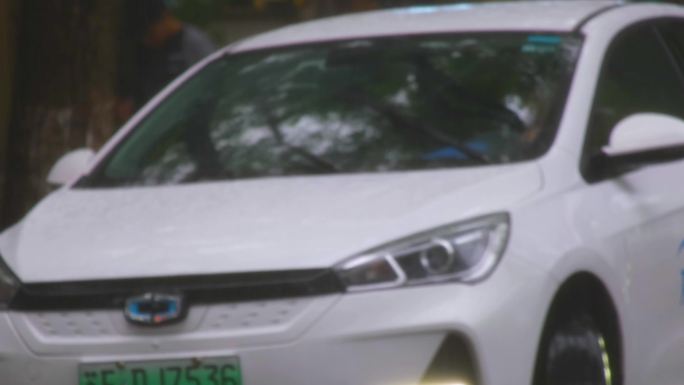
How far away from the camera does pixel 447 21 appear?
8062 millimetres

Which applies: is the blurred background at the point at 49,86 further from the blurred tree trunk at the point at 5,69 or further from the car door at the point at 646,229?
the car door at the point at 646,229

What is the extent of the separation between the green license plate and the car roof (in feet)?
6.49

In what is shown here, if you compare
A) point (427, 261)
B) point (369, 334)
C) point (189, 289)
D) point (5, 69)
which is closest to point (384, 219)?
point (427, 261)

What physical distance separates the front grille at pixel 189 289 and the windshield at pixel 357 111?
0.88 meters

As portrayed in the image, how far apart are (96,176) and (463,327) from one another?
1.93 metres

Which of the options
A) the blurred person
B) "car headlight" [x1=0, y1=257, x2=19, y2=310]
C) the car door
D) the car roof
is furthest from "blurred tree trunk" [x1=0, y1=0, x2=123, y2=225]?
"car headlight" [x1=0, y1=257, x2=19, y2=310]

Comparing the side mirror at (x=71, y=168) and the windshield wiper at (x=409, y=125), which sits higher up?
the windshield wiper at (x=409, y=125)

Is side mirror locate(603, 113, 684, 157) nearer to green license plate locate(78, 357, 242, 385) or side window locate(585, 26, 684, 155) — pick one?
side window locate(585, 26, 684, 155)

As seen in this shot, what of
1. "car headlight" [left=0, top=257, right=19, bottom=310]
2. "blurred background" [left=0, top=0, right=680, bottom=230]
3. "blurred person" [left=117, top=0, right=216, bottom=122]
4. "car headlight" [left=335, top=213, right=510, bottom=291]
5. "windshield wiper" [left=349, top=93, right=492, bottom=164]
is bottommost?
"blurred person" [left=117, top=0, right=216, bottom=122]

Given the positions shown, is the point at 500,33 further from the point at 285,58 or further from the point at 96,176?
the point at 96,176

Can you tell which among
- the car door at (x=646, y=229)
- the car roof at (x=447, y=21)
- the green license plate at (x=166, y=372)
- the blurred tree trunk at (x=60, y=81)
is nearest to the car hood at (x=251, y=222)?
the green license plate at (x=166, y=372)

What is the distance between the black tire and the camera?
6.50m

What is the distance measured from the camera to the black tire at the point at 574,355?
650 cm

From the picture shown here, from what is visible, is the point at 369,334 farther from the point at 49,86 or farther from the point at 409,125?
the point at 49,86
